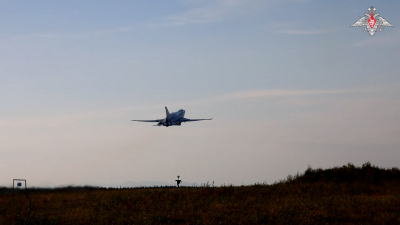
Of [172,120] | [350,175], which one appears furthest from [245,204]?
[172,120]

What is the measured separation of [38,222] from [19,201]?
53.0 ft

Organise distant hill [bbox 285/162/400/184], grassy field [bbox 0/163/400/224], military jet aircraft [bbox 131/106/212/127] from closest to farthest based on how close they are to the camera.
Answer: grassy field [bbox 0/163/400/224], distant hill [bbox 285/162/400/184], military jet aircraft [bbox 131/106/212/127]

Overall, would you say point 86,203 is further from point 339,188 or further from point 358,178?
point 358,178

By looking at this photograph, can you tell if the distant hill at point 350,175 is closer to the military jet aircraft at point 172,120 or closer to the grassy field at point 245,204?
the grassy field at point 245,204

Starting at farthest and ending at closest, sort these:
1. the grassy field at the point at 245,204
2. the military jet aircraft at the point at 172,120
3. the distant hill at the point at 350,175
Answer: the military jet aircraft at the point at 172,120, the distant hill at the point at 350,175, the grassy field at the point at 245,204

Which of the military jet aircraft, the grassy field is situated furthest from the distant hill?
the military jet aircraft

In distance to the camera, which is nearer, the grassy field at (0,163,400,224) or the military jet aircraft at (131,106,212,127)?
the grassy field at (0,163,400,224)

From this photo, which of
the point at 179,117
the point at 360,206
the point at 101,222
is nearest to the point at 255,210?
the point at 360,206

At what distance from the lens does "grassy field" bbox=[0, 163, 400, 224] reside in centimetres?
3453

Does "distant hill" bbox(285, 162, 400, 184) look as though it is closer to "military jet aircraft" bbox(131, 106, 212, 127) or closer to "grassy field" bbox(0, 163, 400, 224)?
"grassy field" bbox(0, 163, 400, 224)

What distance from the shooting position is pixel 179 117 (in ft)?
285

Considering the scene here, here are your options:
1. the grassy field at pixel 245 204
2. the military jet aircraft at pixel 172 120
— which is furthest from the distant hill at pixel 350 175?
the military jet aircraft at pixel 172 120

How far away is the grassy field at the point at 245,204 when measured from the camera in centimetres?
3453

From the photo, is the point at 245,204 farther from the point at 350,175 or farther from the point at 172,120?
the point at 172,120
